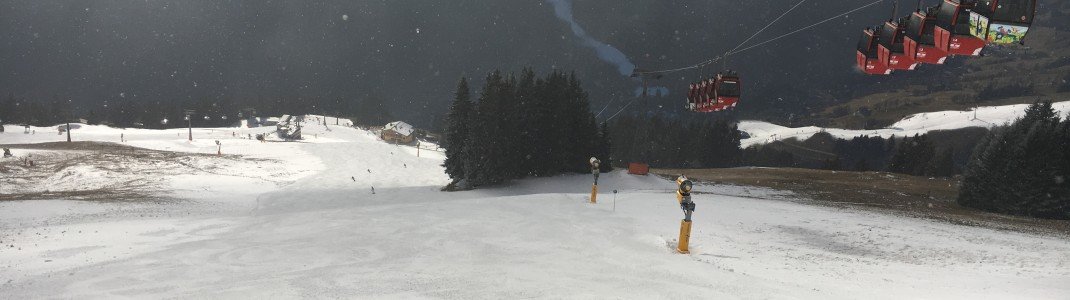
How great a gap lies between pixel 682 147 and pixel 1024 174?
217 feet

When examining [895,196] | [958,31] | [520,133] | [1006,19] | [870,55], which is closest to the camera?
[1006,19]

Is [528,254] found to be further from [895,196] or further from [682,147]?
[682,147]

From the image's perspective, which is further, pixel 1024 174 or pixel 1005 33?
pixel 1024 174

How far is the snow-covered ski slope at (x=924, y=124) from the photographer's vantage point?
133625mm

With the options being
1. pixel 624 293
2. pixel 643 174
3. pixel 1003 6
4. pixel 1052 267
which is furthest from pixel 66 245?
pixel 643 174

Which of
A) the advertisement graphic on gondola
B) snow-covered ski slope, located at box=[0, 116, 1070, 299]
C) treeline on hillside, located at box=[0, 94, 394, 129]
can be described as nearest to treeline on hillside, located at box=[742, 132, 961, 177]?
snow-covered ski slope, located at box=[0, 116, 1070, 299]

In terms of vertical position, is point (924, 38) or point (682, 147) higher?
point (924, 38)

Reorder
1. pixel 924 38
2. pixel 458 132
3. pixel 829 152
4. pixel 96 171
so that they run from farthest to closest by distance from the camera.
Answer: pixel 829 152 < pixel 96 171 < pixel 458 132 < pixel 924 38

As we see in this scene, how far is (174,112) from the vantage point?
138 metres

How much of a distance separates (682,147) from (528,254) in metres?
84.9

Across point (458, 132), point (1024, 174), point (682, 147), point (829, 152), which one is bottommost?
Answer: point (1024, 174)

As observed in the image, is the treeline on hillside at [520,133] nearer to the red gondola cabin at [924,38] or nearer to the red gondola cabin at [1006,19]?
the red gondola cabin at [924,38]

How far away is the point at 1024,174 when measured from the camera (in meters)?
23.5

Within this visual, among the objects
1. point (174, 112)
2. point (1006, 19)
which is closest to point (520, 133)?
point (1006, 19)
